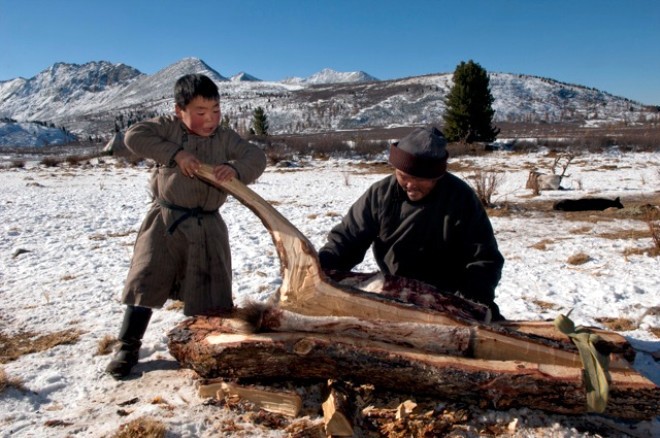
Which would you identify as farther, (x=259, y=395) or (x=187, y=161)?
(x=187, y=161)

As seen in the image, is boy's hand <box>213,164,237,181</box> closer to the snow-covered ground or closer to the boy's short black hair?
the boy's short black hair

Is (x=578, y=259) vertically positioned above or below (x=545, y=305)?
above

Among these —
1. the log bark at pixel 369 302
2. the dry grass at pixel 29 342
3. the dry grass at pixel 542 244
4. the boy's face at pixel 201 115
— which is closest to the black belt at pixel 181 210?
the log bark at pixel 369 302

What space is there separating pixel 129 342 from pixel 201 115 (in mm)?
1426

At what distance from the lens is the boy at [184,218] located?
8.11 feet

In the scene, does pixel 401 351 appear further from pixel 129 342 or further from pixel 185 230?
pixel 129 342

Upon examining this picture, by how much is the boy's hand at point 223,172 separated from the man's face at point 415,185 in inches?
38.6

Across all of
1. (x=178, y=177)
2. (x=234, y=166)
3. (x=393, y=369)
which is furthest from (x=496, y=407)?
(x=178, y=177)

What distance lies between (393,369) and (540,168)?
16.2m

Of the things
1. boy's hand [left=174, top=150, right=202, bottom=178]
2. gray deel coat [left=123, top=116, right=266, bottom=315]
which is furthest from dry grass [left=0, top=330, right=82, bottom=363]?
boy's hand [left=174, top=150, right=202, bottom=178]

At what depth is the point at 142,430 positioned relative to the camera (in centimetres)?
203

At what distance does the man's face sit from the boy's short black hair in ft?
3.80

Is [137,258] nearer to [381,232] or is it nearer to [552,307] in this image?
[381,232]

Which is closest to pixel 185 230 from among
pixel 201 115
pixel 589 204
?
pixel 201 115
